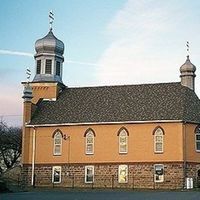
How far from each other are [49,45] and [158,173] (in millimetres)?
21693

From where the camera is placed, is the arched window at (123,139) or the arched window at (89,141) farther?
the arched window at (89,141)

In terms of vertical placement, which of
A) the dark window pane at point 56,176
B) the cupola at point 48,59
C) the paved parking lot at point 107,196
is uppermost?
the cupola at point 48,59

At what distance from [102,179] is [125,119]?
22.1ft

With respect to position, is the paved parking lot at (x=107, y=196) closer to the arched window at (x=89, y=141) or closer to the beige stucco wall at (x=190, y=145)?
the beige stucco wall at (x=190, y=145)

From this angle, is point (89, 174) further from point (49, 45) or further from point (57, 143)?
point (49, 45)

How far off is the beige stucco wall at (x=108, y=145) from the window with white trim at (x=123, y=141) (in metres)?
0.37

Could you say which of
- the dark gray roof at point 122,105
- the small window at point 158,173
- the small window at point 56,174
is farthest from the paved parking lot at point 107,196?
the small window at point 56,174

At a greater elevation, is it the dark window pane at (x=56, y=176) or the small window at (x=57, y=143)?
the small window at (x=57, y=143)

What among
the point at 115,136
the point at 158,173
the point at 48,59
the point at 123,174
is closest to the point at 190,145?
the point at 158,173

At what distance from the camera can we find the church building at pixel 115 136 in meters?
49.8

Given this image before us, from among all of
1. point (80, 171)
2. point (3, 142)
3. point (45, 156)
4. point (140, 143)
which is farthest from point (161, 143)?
A: point (3, 142)

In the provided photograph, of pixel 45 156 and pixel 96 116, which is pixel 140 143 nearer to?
pixel 96 116

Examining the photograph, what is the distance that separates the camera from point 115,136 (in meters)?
51.7

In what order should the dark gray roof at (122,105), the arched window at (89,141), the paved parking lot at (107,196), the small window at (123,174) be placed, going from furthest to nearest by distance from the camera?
the arched window at (89,141) < the dark gray roof at (122,105) < the small window at (123,174) < the paved parking lot at (107,196)
